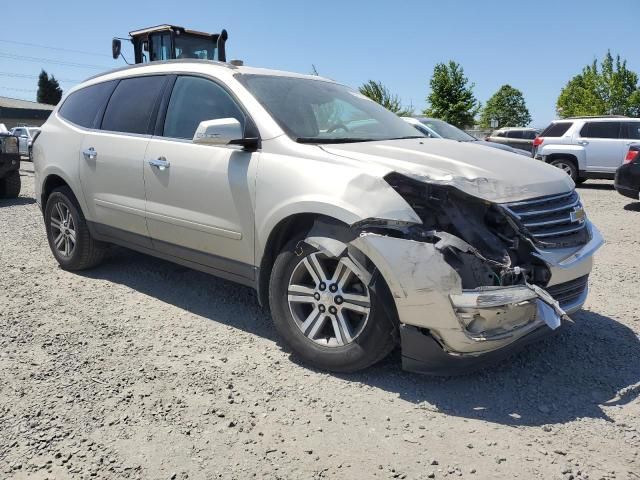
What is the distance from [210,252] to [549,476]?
99.7 inches

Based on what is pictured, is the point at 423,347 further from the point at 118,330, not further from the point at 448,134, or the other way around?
the point at 448,134

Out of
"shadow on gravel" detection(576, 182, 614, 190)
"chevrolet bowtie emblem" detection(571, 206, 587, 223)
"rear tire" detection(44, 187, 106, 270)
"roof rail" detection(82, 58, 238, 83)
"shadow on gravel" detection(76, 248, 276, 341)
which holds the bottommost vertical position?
"shadow on gravel" detection(576, 182, 614, 190)

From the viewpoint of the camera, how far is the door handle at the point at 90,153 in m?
4.77

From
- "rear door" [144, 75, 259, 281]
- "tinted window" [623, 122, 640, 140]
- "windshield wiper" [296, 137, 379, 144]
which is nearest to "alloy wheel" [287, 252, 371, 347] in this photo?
"rear door" [144, 75, 259, 281]

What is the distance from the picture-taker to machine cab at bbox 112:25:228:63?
12.2 metres

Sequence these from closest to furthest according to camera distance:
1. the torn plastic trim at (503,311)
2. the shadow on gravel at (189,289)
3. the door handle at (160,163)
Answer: the torn plastic trim at (503,311) < the door handle at (160,163) < the shadow on gravel at (189,289)

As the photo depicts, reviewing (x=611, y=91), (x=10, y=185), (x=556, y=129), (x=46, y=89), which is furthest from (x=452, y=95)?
(x=46, y=89)

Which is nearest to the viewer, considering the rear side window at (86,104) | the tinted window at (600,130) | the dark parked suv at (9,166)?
the rear side window at (86,104)

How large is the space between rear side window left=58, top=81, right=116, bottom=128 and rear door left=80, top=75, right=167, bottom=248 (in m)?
0.15

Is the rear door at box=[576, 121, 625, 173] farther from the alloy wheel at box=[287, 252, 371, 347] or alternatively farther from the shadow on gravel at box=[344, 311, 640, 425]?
the alloy wheel at box=[287, 252, 371, 347]

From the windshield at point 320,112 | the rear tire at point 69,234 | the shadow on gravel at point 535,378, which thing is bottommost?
the shadow on gravel at point 535,378

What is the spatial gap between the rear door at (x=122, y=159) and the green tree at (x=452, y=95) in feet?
118

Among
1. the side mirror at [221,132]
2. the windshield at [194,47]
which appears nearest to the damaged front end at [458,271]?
the side mirror at [221,132]

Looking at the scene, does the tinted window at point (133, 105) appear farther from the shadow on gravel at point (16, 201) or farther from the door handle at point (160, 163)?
the shadow on gravel at point (16, 201)
